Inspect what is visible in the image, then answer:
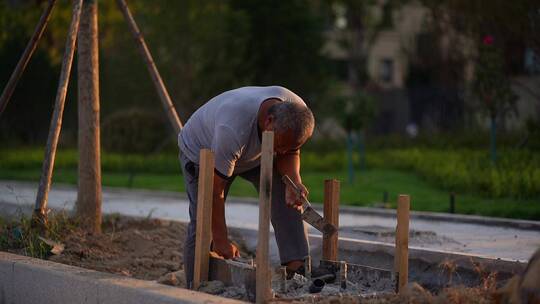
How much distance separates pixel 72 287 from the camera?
18.0 ft

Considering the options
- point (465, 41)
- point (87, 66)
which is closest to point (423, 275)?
point (87, 66)

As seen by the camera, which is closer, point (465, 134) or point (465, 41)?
point (465, 134)

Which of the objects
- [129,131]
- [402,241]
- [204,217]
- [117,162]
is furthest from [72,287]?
[117,162]

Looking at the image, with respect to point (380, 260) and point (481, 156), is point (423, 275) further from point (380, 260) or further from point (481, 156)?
point (481, 156)

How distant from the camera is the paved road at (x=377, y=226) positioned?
26.2 ft

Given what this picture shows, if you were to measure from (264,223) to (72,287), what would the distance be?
4.45ft

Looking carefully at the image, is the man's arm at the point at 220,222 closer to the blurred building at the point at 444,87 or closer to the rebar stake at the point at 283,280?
the rebar stake at the point at 283,280

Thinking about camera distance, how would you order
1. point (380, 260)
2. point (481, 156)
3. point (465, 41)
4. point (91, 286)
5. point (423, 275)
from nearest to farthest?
point (91, 286), point (423, 275), point (380, 260), point (481, 156), point (465, 41)

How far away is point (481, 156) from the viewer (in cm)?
1644

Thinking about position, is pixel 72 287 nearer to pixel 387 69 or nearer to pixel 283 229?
pixel 283 229

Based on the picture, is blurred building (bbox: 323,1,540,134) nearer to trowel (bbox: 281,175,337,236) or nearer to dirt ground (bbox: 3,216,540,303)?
dirt ground (bbox: 3,216,540,303)

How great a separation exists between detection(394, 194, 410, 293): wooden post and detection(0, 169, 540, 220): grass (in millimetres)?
5359

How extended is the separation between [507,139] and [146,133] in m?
7.25

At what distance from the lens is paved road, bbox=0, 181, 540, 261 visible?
7.99 metres
